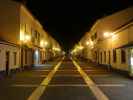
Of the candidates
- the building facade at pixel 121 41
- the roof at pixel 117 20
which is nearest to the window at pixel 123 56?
the building facade at pixel 121 41

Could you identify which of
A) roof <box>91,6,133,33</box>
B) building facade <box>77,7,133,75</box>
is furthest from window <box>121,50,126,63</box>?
roof <box>91,6,133,33</box>

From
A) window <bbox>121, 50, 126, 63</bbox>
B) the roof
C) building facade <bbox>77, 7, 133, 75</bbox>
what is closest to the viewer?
building facade <bbox>77, 7, 133, 75</bbox>

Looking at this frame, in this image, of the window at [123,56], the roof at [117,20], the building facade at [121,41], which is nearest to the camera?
the building facade at [121,41]

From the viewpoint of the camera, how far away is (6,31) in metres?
37.5

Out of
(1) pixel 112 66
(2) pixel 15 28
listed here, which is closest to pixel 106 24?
(1) pixel 112 66

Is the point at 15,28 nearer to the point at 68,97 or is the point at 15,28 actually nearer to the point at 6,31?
the point at 6,31

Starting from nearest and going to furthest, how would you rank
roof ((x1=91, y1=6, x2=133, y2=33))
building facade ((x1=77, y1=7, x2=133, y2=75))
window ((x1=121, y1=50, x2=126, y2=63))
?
building facade ((x1=77, y1=7, x2=133, y2=75))
window ((x1=121, y1=50, x2=126, y2=63))
roof ((x1=91, y1=6, x2=133, y2=33))

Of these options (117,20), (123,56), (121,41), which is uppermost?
(117,20)

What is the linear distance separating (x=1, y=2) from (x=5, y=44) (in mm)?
10112

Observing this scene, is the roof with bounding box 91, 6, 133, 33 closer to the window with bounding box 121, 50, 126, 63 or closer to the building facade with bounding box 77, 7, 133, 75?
the building facade with bounding box 77, 7, 133, 75

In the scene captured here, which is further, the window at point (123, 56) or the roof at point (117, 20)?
the roof at point (117, 20)

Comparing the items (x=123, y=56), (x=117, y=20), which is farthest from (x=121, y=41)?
(x=117, y=20)

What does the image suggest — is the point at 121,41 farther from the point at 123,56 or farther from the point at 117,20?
the point at 117,20

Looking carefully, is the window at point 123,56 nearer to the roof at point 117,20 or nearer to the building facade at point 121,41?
the building facade at point 121,41
